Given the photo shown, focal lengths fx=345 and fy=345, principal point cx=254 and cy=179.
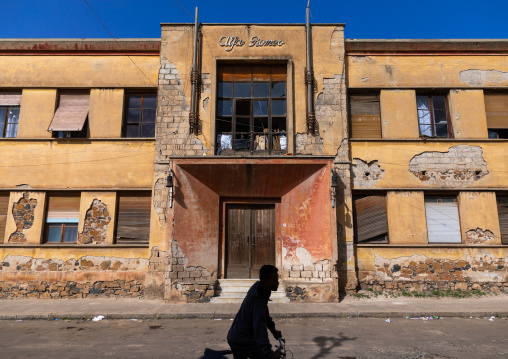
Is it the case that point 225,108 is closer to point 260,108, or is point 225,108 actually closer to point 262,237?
point 260,108

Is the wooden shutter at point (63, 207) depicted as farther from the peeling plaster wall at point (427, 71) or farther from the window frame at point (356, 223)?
the peeling plaster wall at point (427, 71)

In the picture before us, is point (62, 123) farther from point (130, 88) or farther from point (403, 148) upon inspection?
point (403, 148)

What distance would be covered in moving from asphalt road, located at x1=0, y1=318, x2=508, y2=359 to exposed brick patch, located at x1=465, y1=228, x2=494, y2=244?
341 cm

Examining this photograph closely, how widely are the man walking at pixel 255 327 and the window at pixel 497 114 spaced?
11.8 meters

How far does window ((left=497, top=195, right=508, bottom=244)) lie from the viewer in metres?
11.2

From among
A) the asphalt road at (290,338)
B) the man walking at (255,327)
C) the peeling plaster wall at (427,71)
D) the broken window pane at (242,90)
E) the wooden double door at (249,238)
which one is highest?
the peeling plaster wall at (427,71)

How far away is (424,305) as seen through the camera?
9453mm

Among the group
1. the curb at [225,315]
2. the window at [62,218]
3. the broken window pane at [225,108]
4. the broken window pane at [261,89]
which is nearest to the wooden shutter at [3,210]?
the window at [62,218]

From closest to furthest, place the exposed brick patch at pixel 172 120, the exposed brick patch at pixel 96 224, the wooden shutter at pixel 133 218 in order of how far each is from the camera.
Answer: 1. the exposed brick patch at pixel 96 224
2. the wooden shutter at pixel 133 218
3. the exposed brick patch at pixel 172 120

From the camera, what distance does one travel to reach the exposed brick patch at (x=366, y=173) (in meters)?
11.3

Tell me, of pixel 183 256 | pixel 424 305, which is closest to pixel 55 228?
pixel 183 256

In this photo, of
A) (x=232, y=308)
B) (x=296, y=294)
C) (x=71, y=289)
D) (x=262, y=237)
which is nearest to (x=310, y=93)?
(x=262, y=237)

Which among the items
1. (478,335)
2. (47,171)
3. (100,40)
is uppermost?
(100,40)

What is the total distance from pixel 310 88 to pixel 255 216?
461 centimetres
